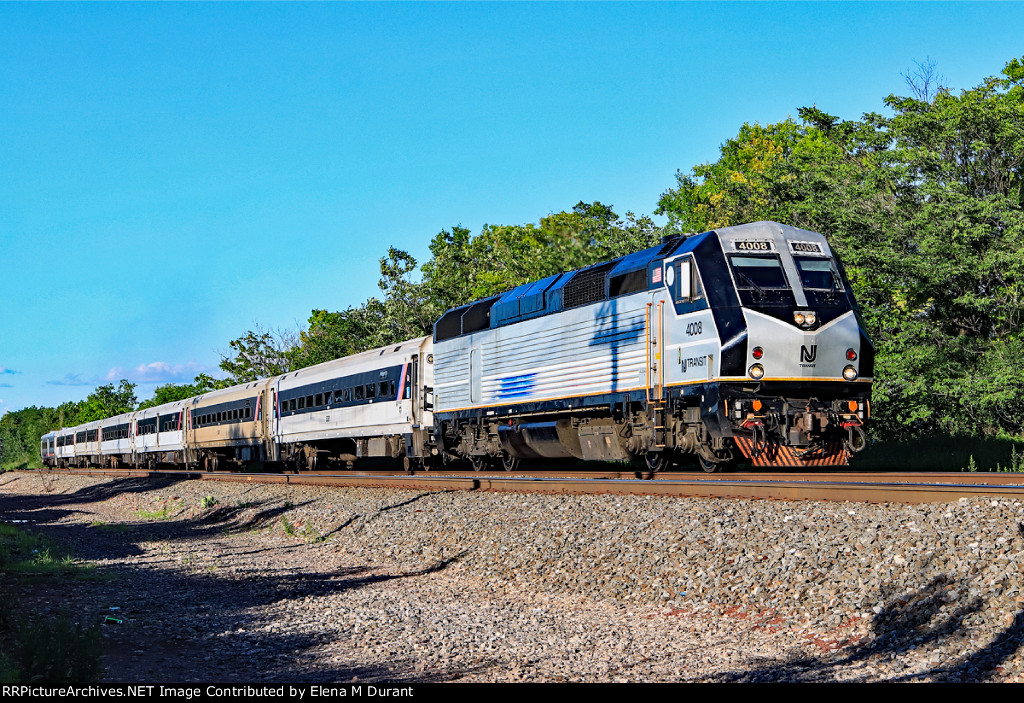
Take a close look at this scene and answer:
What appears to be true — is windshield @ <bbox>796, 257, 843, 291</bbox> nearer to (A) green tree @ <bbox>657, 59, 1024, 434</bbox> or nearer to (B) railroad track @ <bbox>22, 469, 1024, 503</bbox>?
(B) railroad track @ <bbox>22, 469, 1024, 503</bbox>

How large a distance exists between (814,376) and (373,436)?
1690 cm

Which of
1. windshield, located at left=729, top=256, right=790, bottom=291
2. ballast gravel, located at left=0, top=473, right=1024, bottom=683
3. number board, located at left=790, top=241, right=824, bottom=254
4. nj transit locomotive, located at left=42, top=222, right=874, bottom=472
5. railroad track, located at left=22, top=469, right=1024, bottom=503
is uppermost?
number board, located at left=790, top=241, right=824, bottom=254

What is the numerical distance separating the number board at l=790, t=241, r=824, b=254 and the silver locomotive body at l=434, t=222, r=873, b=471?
28 mm

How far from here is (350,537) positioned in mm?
16969

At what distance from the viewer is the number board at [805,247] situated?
16.2 metres

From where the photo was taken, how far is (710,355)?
597 inches

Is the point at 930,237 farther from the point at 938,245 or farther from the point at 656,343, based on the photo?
the point at 656,343

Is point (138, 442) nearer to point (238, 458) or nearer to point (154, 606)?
point (238, 458)

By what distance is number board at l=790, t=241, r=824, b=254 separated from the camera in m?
16.2

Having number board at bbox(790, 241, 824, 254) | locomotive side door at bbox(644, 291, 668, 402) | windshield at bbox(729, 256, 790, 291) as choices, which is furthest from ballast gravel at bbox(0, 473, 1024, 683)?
number board at bbox(790, 241, 824, 254)

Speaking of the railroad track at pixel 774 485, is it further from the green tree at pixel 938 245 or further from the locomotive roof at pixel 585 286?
the green tree at pixel 938 245

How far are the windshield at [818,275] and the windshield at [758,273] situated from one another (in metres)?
0.42

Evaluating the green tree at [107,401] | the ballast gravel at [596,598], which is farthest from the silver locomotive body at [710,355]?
the green tree at [107,401]
